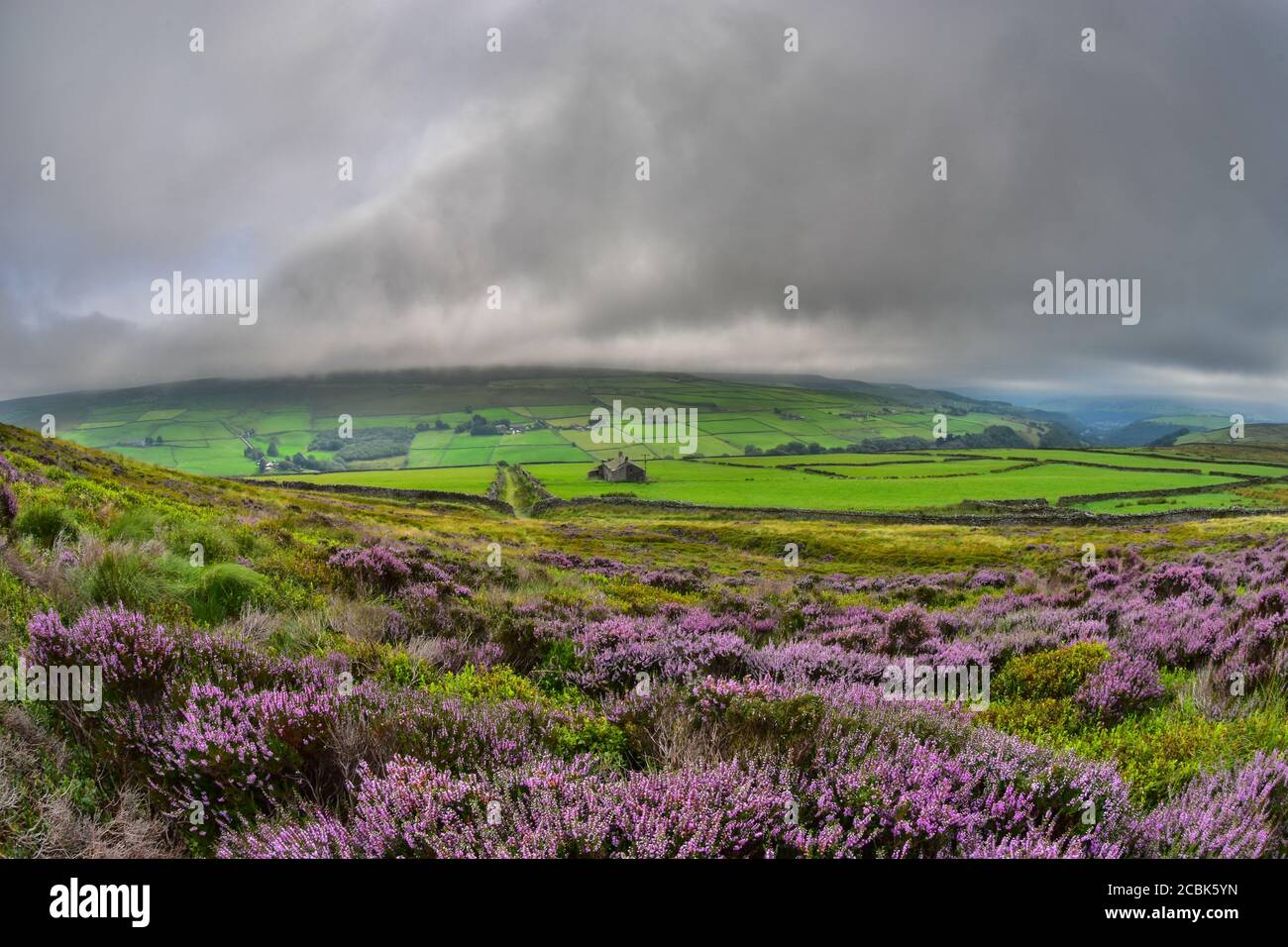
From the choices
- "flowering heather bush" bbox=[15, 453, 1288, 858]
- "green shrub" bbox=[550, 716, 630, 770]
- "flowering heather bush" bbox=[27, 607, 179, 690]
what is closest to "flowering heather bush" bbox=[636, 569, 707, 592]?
"flowering heather bush" bbox=[15, 453, 1288, 858]

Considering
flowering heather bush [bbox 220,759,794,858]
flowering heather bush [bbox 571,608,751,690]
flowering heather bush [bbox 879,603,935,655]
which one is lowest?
flowering heather bush [bbox 879,603,935,655]

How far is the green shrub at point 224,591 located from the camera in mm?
5676

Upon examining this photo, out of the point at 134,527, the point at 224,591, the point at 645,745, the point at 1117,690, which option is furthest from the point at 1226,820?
the point at 134,527

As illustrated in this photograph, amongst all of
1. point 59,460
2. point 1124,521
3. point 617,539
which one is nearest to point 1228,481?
point 1124,521

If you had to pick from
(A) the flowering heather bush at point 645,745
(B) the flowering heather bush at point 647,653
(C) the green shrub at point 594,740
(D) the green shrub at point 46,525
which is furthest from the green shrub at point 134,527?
(C) the green shrub at point 594,740

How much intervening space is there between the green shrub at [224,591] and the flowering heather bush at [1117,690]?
7.48 metres

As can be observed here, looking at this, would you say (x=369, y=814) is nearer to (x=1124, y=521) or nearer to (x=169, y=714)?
(x=169, y=714)

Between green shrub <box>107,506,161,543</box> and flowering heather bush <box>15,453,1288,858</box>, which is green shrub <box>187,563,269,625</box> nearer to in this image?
flowering heather bush <box>15,453,1288,858</box>

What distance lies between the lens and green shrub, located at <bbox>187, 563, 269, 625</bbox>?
5676 mm

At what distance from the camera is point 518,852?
2.04 metres

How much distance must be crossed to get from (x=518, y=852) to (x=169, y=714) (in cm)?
222

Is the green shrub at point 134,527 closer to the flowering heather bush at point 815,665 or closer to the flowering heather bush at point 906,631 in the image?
the flowering heather bush at point 815,665

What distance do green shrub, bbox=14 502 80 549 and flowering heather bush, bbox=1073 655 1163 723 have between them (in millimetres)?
10756
